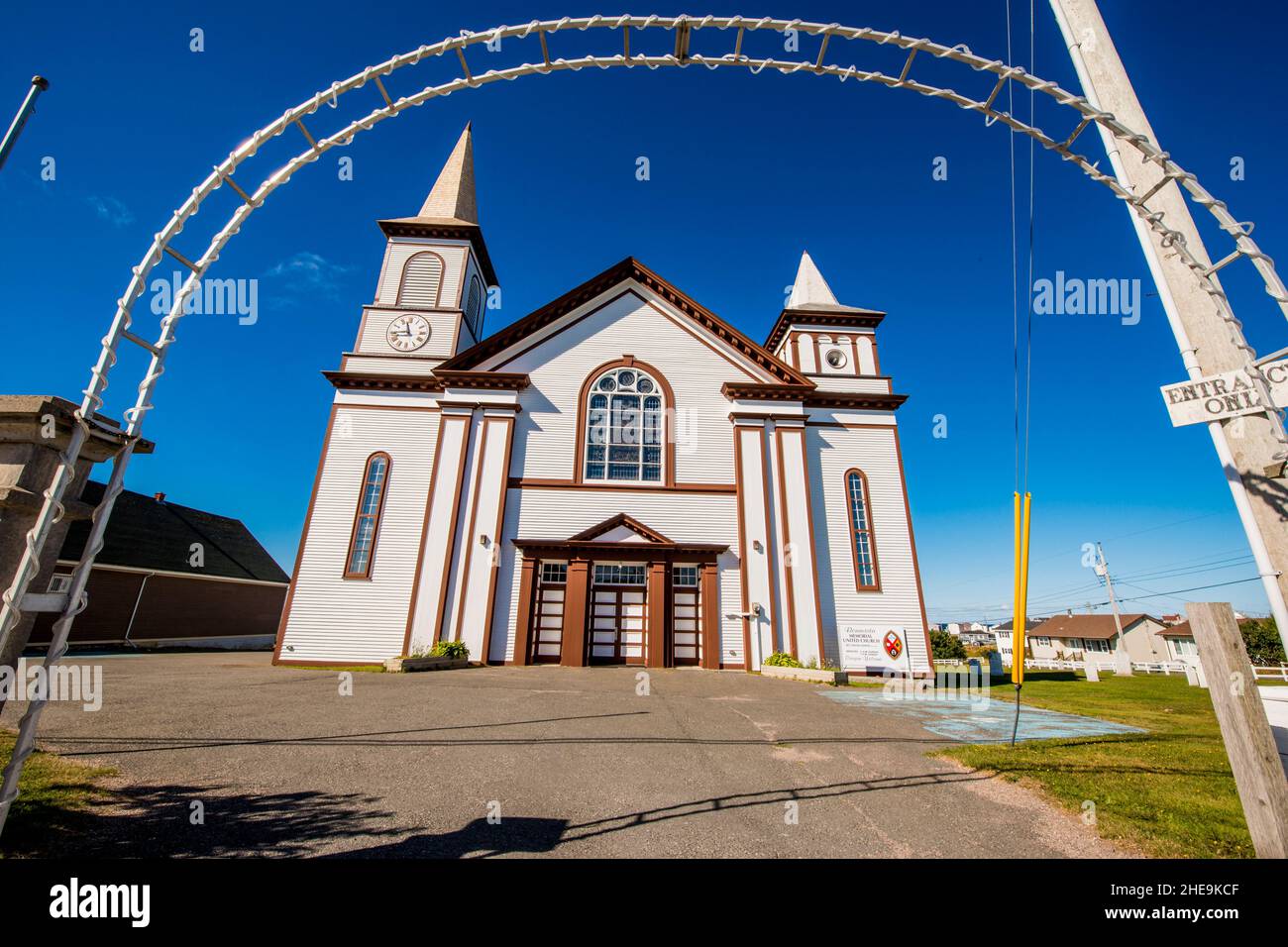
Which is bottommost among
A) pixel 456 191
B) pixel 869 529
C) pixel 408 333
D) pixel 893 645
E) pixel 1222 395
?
pixel 893 645

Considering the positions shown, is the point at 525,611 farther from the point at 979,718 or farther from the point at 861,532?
the point at 979,718

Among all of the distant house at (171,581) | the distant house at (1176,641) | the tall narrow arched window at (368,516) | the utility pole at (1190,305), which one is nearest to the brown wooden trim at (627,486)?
the tall narrow arched window at (368,516)

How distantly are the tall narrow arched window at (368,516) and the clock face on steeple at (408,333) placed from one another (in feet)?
15.1

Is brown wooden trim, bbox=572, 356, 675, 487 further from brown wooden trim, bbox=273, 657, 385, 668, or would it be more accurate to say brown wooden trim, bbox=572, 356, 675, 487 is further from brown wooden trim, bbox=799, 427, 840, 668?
brown wooden trim, bbox=273, 657, 385, 668

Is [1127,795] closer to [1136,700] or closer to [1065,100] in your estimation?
[1065,100]

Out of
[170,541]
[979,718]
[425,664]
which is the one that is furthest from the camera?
[170,541]

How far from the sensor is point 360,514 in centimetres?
1683

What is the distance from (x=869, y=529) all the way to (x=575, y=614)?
10595 millimetres

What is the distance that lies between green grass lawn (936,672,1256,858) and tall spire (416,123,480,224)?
23770 mm

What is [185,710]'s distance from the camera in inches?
284

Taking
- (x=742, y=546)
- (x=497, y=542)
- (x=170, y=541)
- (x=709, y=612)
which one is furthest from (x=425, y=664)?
(x=170, y=541)

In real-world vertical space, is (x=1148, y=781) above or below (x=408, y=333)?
below
